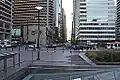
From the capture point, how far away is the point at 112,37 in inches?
6609

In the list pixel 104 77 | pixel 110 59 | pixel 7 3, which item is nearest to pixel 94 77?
pixel 104 77

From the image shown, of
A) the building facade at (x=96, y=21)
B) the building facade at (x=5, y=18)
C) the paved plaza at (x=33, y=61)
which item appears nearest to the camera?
the paved plaza at (x=33, y=61)

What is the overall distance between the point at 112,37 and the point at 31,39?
49625mm

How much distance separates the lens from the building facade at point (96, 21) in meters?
167

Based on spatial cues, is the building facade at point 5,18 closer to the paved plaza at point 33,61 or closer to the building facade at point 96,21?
the building facade at point 96,21

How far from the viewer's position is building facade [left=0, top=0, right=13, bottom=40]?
401 ft

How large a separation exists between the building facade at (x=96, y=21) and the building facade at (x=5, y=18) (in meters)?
46.7

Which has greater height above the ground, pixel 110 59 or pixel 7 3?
pixel 7 3

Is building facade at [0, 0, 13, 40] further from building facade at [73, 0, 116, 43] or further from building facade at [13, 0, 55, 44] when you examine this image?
building facade at [73, 0, 116, 43]

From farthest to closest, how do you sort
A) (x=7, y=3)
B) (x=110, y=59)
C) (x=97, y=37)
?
(x=97, y=37), (x=7, y=3), (x=110, y=59)

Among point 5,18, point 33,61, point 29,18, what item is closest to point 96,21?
point 29,18

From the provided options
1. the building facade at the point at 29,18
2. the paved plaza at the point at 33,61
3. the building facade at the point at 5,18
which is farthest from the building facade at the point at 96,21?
the paved plaza at the point at 33,61

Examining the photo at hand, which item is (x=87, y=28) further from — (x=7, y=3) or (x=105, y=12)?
(x=7, y=3)

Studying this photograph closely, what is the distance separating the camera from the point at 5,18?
419 ft
